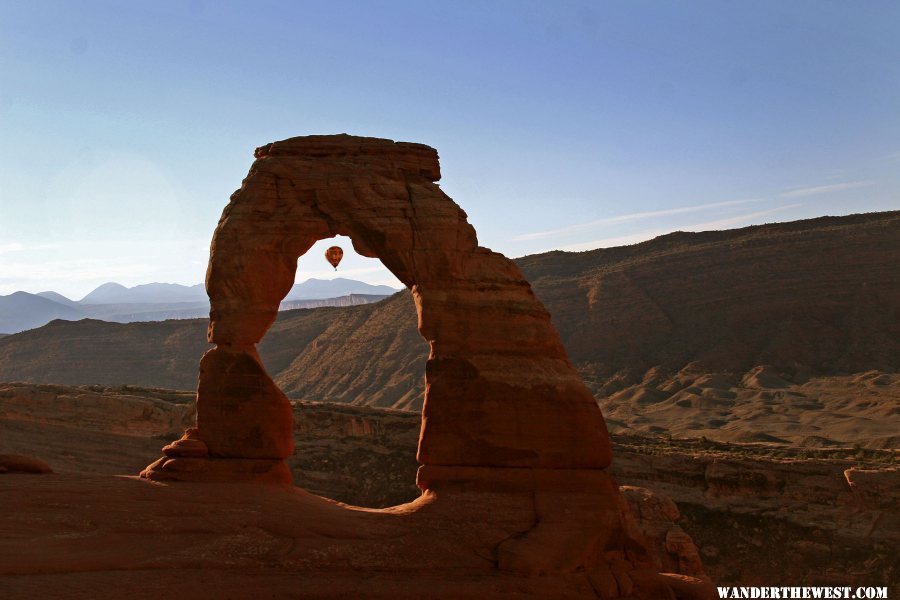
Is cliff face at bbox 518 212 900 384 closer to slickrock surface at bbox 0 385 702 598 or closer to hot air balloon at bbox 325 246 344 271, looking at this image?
hot air balloon at bbox 325 246 344 271

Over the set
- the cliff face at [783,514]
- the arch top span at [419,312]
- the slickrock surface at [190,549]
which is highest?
the arch top span at [419,312]

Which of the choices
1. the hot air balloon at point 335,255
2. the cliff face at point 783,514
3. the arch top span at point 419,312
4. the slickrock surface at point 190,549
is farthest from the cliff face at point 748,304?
the slickrock surface at point 190,549

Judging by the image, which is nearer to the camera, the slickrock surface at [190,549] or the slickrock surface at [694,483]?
the slickrock surface at [190,549]

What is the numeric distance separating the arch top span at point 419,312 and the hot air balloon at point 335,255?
8.23 ft

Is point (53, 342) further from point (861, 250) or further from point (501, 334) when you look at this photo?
point (501, 334)

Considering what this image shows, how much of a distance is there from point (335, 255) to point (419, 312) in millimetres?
4423

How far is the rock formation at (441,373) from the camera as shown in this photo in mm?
17844

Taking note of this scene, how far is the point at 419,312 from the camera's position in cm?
1873

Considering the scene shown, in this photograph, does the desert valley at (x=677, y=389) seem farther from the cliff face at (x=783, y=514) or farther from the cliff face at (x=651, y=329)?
the cliff face at (x=651, y=329)

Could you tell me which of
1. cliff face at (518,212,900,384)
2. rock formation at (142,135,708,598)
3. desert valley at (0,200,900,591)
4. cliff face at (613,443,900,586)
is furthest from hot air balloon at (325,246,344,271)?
cliff face at (518,212,900,384)

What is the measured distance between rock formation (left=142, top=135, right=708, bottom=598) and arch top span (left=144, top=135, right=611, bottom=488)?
1.0 inches

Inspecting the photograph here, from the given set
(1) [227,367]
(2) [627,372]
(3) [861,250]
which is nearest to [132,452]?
(1) [227,367]

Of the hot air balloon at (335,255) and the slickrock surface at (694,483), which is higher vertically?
the hot air balloon at (335,255)

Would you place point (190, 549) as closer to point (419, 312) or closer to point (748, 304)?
point (419, 312)
